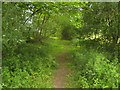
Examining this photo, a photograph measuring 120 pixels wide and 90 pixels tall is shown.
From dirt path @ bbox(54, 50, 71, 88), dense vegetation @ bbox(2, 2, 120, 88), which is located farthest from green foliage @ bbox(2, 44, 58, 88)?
dirt path @ bbox(54, 50, 71, 88)

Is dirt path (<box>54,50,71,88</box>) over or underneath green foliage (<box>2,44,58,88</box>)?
underneath

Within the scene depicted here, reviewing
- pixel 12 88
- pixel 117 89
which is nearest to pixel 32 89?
pixel 12 88

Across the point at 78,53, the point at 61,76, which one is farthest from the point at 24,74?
the point at 78,53

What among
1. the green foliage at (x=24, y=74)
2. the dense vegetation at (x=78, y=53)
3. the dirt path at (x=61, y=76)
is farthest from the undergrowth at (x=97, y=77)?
the green foliage at (x=24, y=74)

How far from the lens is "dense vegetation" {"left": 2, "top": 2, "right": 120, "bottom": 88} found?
4.90 meters

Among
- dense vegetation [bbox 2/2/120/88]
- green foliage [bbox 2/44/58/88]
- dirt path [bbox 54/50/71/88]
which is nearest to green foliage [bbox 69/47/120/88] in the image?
dense vegetation [bbox 2/2/120/88]

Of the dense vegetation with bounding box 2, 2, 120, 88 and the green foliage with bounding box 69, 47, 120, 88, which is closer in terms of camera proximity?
the green foliage with bounding box 69, 47, 120, 88

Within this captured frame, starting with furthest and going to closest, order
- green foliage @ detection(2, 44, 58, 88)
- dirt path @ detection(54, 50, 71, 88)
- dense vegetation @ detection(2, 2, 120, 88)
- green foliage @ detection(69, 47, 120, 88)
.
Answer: dirt path @ detection(54, 50, 71, 88) < dense vegetation @ detection(2, 2, 120, 88) < green foliage @ detection(2, 44, 58, 88) < green foliage @ detection(69, 47, 120, 88)

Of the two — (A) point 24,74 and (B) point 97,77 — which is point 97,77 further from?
(A) point 24,74

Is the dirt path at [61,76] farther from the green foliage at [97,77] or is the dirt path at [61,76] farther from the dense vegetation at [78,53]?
the green foliage at [97,77]

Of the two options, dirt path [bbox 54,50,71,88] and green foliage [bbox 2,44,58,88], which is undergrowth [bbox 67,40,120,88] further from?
green foliage [bbox 2,44,58,88]

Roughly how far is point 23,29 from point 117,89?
434 centimetres

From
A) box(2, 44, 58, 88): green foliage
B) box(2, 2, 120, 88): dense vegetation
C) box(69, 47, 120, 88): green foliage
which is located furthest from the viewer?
box(2, 2, 120, 88): dense vegetation

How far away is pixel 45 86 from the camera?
16.6 feet
